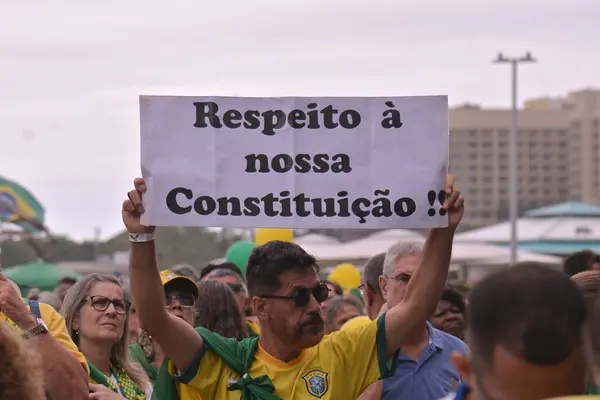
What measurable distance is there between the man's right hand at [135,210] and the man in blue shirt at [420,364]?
1278 millimetres

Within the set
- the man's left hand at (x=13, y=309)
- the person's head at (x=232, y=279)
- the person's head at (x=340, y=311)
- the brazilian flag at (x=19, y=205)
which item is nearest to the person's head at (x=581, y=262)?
the person's head at (x=232, y=279)

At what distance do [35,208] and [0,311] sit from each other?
1546 inches

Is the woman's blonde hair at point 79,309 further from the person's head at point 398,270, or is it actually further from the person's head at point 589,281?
the person's head at point 589,281

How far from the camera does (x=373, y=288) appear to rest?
7.32m

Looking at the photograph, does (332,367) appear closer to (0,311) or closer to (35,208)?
(0,311)

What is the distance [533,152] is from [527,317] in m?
184

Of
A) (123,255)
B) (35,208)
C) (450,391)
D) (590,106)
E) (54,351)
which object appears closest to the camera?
(54,351)

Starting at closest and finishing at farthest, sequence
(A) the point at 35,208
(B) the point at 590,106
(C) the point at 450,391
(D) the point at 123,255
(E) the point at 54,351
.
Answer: (E) the point at 54,351, (C) the point at 450,391, (A) the point at 35,208, (D) the point at 123,255, (B) the point at 590,106

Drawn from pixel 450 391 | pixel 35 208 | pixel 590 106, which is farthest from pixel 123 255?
pixel 590 106

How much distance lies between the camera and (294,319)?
5336 mm

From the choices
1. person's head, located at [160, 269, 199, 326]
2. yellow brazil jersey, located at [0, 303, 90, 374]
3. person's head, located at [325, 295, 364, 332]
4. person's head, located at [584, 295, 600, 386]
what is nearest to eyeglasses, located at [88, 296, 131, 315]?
person's head, located at [160, 269, 199, 326]

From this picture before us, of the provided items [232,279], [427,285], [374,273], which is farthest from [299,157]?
[232,279]

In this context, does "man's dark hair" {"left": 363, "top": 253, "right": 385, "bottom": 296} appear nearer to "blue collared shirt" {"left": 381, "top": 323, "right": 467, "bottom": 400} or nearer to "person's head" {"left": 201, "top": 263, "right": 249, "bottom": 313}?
"blue collared shirt" {"left": 381, "top": 323, "right": 467, "bottom": 400}

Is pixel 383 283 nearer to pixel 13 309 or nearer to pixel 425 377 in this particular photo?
pixel 425 377
